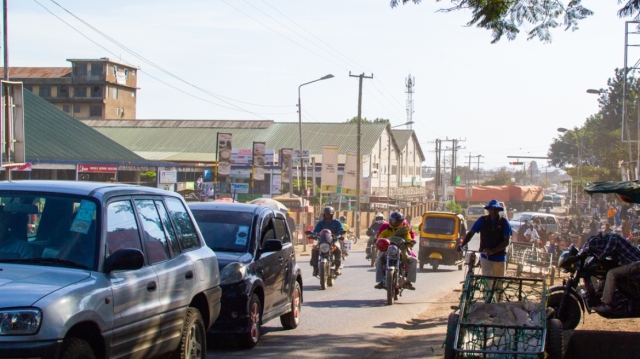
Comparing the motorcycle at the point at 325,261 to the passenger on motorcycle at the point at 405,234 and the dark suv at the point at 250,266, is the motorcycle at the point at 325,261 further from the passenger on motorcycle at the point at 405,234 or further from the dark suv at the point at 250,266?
the dark suv at the point at 250,266

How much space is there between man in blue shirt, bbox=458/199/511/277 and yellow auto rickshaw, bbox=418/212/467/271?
13823 millimetres

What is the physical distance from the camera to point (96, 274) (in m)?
5.65

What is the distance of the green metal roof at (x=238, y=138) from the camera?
80250 millimetres

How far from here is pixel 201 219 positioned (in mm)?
10492

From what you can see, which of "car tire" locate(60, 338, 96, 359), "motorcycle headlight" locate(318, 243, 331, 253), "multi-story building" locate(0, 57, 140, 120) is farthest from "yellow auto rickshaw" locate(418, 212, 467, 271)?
"multi-story building" locate(0, 57, 140, 120)

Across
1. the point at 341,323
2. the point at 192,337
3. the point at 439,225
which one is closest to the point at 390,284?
the point at 341,323

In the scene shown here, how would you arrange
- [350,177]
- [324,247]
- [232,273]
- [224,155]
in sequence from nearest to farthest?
[232,273] < [324,247] < [224,155] < [350,177]

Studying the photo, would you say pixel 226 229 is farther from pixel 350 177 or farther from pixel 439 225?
pixel 350 177

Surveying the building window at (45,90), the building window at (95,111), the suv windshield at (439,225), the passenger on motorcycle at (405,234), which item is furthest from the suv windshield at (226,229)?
the building window at (45,90)

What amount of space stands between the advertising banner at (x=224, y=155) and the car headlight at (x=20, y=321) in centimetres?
3376

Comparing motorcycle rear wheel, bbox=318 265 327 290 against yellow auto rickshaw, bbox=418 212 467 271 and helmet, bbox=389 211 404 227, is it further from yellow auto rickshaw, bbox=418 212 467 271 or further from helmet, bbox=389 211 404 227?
yellow auto rickshaw, bbox=418 212 467 271

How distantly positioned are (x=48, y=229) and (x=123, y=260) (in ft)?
2.34

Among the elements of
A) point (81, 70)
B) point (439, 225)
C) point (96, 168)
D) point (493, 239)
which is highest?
point (81, 70)

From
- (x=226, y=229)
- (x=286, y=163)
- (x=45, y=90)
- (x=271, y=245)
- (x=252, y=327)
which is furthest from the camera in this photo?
(x=45, y=90)
